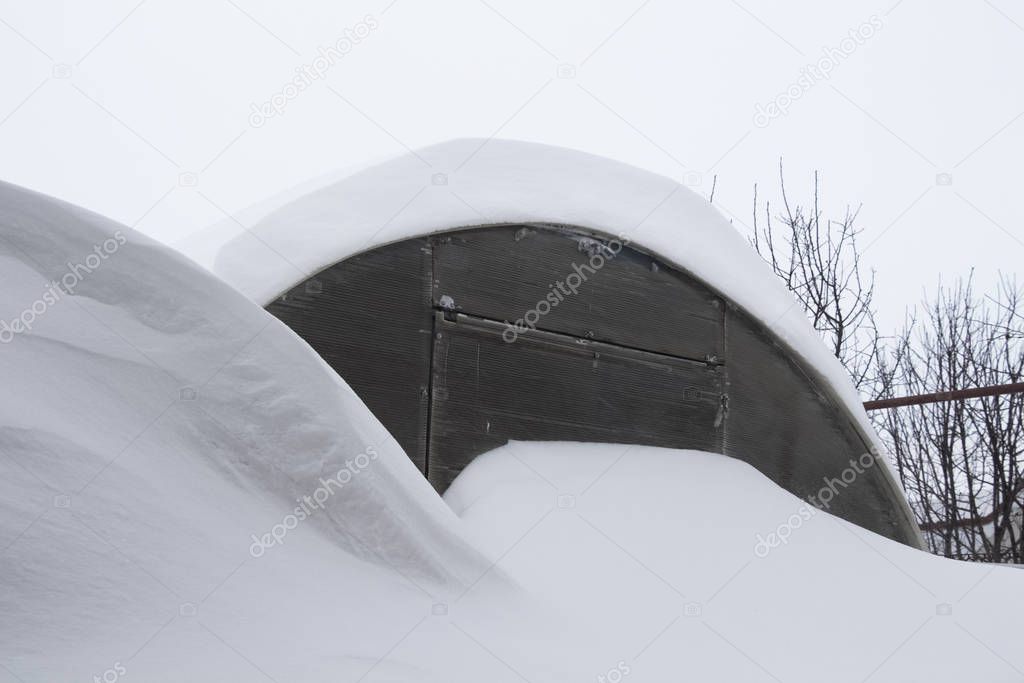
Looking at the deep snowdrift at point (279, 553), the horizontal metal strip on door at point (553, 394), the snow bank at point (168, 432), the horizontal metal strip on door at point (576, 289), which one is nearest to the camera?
the deep snowdrift at point (279, 553)

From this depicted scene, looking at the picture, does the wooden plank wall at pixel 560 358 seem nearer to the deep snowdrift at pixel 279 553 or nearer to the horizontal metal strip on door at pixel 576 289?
the horizontal metal strip on door at pixel 576 289

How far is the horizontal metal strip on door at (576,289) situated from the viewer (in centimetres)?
512

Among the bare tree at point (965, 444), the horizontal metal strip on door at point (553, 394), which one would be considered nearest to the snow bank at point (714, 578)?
the horizontal metal strip on door at point (553, 394)

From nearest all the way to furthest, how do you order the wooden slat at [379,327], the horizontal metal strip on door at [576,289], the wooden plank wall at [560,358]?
the wooden slat at [379,327]
the wooden plank wall at [560,358]
the horizontal metal strip on door at [576,289]

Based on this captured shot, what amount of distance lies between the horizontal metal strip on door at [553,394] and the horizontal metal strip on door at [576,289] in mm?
97

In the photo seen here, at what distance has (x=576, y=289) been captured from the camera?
5453mm

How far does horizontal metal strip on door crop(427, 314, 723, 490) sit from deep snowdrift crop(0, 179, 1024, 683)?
644 mm

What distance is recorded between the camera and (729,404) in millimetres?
5859

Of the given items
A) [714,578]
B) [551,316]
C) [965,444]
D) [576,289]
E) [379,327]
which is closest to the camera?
[714,578]

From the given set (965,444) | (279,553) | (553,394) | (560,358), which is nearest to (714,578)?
(553,394)

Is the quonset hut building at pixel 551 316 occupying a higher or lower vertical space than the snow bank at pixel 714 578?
higher

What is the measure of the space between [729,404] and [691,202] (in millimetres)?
1400

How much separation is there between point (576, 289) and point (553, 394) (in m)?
0.68

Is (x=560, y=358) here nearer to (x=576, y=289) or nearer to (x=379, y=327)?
(x=576, y=289)
